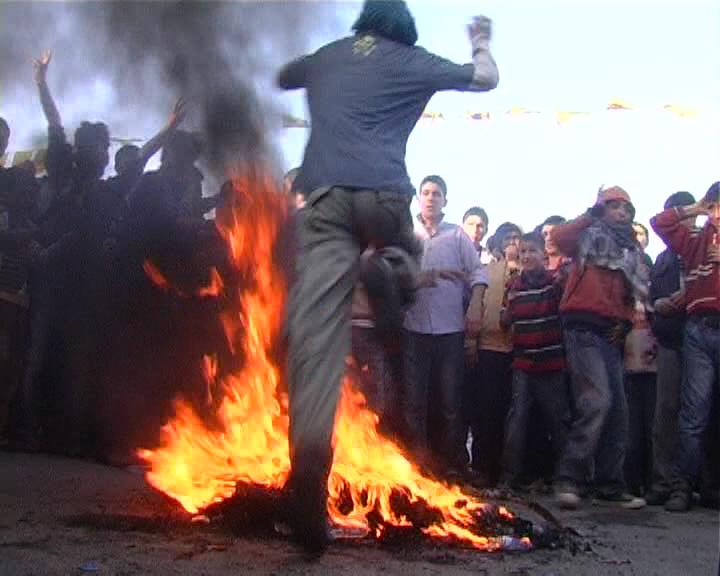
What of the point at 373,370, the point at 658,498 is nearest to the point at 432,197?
the point at 373,370

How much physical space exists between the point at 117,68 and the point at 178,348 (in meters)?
1.87

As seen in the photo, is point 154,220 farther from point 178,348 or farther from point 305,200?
point 305,200

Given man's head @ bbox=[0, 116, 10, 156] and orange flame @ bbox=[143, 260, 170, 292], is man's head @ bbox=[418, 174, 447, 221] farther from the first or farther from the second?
man's head @ bbox=[0, 116, 10, 156]

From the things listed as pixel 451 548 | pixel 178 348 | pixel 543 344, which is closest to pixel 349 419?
pixel 451 548

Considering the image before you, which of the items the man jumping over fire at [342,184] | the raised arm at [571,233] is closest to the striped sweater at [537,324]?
the raised arm at [571,233]

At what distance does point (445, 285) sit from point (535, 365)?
2.83 feet

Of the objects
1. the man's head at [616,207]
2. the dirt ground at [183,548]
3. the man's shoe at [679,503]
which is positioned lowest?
the man's shoe at [679,503]

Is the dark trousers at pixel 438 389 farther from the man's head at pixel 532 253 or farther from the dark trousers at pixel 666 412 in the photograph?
the dark trousers at pixel 666 412

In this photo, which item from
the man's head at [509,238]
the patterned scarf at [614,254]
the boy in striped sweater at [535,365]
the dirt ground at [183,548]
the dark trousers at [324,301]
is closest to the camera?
the dirt ground at [183,548]

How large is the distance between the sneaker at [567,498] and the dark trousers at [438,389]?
36.4 inches

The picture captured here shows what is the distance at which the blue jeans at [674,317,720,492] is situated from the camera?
599 cm

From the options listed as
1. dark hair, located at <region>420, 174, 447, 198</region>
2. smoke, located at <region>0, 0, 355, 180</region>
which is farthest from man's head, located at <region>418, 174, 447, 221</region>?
smoke, located at <region>0, 0, 355, 180</region>

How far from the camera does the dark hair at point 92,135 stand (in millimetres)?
5805

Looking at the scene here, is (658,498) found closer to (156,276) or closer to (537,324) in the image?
(537,324)
